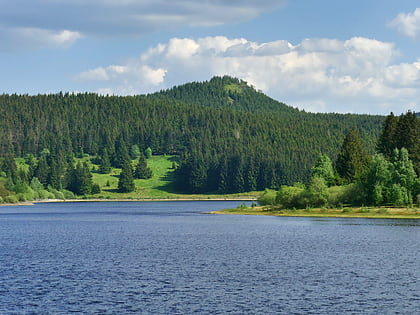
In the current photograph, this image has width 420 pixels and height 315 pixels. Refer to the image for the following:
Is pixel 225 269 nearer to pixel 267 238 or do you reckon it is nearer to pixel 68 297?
pixel 68 297

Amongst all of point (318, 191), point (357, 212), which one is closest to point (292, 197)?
point (318, 191)

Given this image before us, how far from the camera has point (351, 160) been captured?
Answer: 591 feet

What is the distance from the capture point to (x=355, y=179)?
569ft

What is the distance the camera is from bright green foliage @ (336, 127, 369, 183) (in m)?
179

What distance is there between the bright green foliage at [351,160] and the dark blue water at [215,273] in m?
65.7

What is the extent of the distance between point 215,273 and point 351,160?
122398mm

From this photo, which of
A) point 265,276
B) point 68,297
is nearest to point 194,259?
point 265,276

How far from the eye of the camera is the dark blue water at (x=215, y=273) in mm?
49062

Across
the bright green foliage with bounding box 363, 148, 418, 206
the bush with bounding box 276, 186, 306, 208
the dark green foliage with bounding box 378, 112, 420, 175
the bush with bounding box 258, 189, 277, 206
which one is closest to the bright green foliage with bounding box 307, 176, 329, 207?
the bush with bounding box 276, 186, 306, 208

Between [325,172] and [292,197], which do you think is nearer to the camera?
[292,197]

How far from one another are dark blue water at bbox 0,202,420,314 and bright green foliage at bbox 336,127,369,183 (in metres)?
65.7

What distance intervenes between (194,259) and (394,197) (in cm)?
8163

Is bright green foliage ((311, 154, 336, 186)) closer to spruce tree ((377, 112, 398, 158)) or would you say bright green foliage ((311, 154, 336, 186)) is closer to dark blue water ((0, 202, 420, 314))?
spruce tree ((377, 112, 398, 158))

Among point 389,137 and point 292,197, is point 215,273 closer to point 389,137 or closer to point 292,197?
point 292,197
